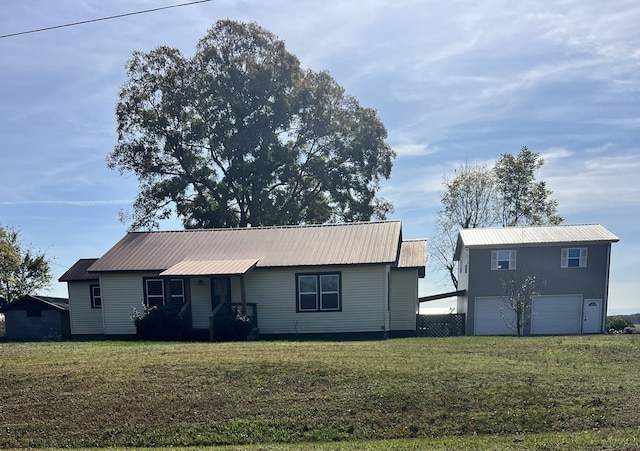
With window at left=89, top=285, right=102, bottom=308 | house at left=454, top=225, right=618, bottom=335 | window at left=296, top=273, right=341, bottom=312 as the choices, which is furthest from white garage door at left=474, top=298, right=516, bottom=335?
window at left=89, top=285, right=102, bottom=308

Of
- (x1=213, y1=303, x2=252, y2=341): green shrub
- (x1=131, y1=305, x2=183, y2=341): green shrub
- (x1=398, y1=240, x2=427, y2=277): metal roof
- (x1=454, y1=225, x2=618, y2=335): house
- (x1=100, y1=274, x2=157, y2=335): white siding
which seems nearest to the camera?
(x1=213, y1=303, x2=252, y2=341): green shrub

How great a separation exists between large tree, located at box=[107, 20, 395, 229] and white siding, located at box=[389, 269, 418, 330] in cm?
A: 1292

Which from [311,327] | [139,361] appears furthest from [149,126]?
[139,361]

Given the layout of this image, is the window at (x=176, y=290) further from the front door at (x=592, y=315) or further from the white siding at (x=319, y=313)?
the front door at (x=592, y=315)

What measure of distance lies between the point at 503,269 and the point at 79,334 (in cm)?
1961

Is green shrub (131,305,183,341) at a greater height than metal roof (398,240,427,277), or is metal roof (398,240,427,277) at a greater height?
metal roof (398,240,427,277)

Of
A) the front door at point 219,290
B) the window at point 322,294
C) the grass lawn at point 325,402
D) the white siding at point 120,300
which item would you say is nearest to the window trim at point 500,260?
the window at point 322,294

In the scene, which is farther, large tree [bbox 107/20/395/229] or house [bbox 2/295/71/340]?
large tree [bbox 107/20/395/229]

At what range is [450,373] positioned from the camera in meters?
9.27

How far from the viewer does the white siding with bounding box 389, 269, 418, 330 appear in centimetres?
1917

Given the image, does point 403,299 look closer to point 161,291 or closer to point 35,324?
point 161,291

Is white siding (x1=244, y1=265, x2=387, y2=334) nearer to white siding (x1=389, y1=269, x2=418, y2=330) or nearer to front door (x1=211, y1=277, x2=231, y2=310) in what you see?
front door (x1=211, y1=277, x2=231, y2=310)

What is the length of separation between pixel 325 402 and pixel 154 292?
1285cm

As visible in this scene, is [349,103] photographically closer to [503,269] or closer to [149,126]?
[149,126]
